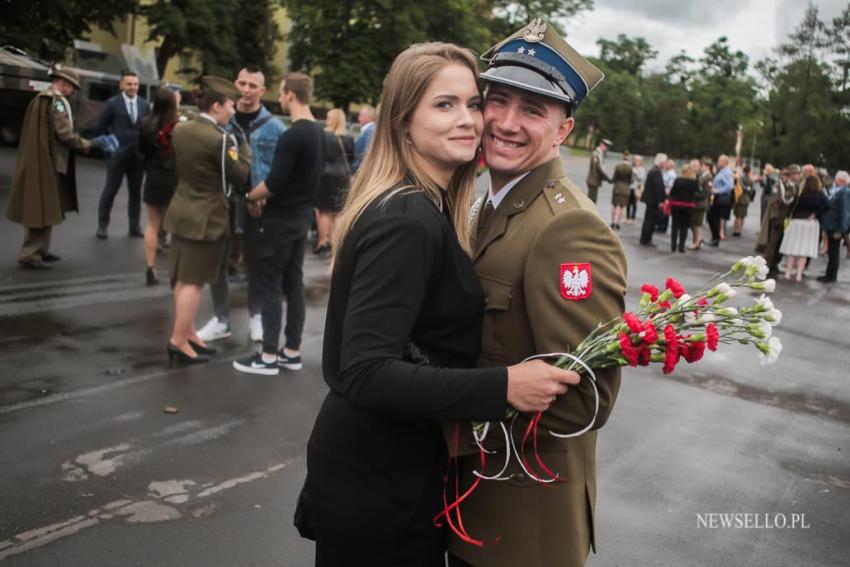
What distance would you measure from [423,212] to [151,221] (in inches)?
314

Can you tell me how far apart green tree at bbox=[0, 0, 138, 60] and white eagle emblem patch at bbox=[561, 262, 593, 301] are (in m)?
25.0

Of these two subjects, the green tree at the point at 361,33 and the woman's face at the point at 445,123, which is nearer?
the woman's face at the point at 445,123

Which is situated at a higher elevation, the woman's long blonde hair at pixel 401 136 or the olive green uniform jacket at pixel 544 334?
the woman's long blonde hair at pixel 401 136

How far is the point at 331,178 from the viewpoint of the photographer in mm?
12336

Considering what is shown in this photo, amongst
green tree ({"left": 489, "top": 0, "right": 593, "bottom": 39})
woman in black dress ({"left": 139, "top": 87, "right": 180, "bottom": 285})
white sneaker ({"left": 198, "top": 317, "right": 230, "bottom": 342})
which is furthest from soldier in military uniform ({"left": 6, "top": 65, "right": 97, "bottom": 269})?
green tree ({"left": 489, "top": 0, "right": 593, "bottom": 39})

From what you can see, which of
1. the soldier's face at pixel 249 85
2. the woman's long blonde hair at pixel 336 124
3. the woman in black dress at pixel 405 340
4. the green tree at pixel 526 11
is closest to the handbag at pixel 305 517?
the woman in black dress at pixel 405 340

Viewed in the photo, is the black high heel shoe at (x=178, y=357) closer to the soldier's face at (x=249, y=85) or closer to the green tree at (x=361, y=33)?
the soldier's face at (x=249, y=85)

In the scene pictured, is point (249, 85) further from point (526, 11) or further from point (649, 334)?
point (526, 11)

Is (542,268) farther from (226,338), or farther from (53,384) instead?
(226,338)

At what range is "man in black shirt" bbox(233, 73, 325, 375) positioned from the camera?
6727mm

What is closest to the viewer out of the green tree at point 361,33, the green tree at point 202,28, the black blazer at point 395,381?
the black blazer at point 395,381

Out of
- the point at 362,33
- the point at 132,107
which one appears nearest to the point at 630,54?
the point at 362,33

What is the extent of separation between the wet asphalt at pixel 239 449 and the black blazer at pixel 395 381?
0.31 metres

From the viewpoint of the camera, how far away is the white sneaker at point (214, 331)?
25.4ft
